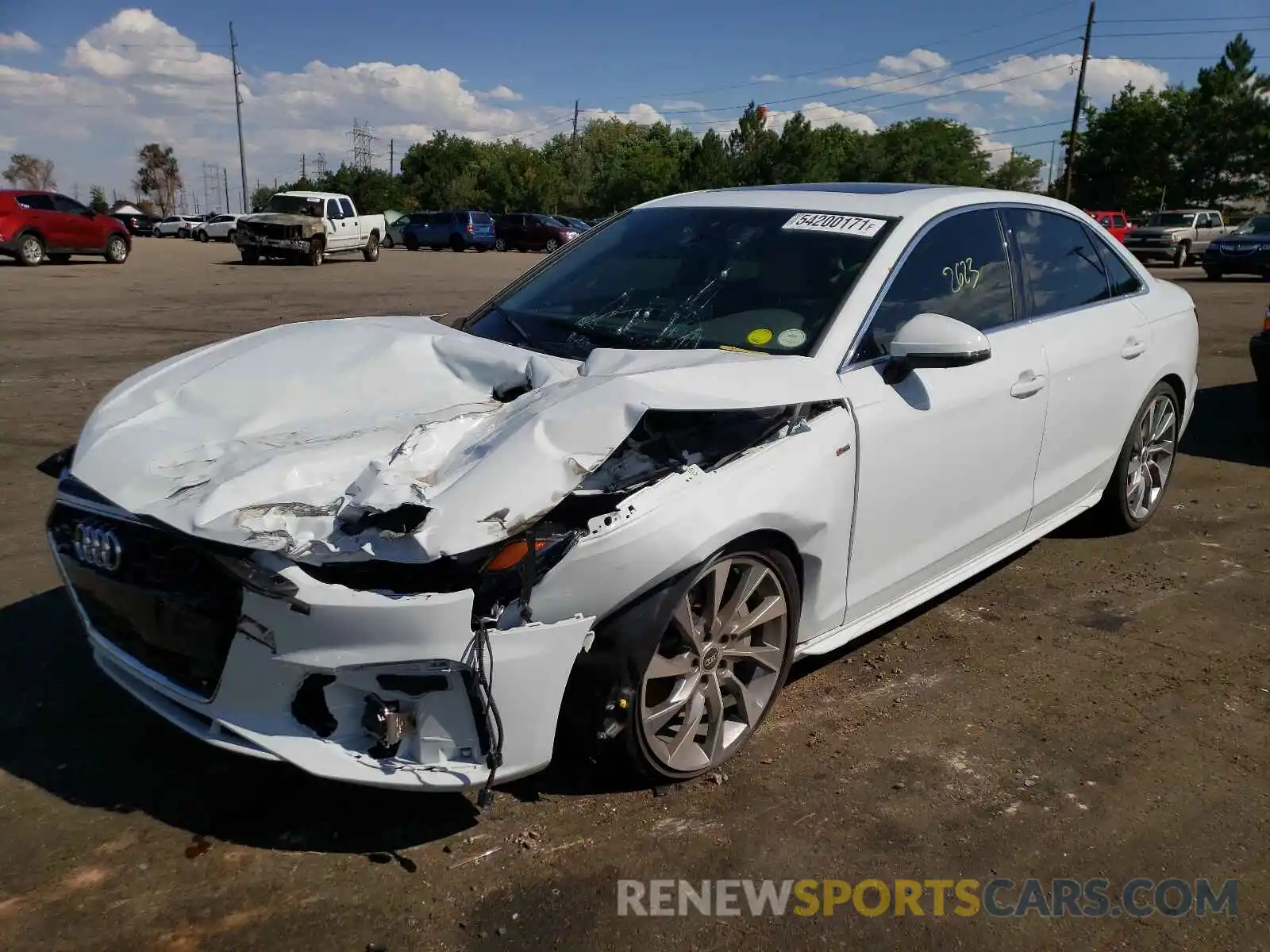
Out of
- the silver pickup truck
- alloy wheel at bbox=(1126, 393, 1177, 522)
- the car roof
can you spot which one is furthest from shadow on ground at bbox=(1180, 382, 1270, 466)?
the silver pickup truck

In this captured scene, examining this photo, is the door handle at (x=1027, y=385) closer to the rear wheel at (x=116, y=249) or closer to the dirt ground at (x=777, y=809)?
the dirt ground at (x=777, y=809)

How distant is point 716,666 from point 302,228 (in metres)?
27.4

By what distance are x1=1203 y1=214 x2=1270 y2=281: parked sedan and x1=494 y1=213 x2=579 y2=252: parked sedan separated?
920 inches

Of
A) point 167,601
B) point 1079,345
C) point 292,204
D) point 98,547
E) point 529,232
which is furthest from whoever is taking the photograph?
point 529,232

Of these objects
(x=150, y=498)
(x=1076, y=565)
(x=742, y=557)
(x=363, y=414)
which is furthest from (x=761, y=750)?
(x=1076, y=565)

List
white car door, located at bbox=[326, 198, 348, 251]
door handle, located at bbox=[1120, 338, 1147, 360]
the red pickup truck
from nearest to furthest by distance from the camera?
door handle, located at bbox=[1120, 338, 1147, 360] < white car door, located at bbox=[326, 198, 348, 251] < the red pickup truck

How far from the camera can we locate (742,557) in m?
2.88

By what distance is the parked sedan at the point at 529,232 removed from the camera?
41344mm

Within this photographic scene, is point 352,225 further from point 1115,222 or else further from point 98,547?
point 98,547

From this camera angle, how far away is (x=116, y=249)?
25344 mm

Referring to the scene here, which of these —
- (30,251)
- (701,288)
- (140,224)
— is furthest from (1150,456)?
(140,224)

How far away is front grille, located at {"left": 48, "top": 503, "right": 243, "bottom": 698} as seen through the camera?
249 cm

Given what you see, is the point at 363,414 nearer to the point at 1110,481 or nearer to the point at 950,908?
the point at 950,908

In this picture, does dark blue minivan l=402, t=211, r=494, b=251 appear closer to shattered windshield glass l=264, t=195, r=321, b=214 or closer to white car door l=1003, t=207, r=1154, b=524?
shattered windshield glass l=264, t=195, r=321, b=214
